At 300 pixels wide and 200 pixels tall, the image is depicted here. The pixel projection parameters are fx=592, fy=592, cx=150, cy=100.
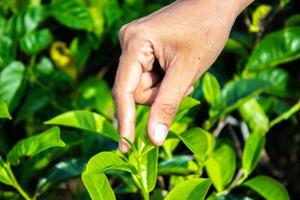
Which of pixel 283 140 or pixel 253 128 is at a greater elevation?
pixel 253 128

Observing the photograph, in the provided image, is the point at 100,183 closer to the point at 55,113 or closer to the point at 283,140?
the point at 55,113

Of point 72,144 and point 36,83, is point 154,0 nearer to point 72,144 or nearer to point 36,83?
point 36,83

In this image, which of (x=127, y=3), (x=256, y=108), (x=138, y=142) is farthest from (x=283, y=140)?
(x=138, y=142)

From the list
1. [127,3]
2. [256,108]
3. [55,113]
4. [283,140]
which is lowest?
[283,140]

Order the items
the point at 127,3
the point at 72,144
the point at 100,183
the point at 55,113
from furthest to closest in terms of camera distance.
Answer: the point at 127,3, the point at 55,113, the point at 72,144, the point at 100,183

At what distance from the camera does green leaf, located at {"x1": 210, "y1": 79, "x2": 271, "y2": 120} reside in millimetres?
1825

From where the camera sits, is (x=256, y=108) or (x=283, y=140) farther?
(x=283, y=140)

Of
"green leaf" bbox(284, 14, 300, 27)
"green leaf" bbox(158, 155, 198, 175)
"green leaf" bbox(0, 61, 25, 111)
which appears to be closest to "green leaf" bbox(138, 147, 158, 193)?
"green leaf" bbox(158, 155, 198, 175)

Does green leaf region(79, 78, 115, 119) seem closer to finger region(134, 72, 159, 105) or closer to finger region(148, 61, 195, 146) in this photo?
finger region(134, 72, 159, 105)

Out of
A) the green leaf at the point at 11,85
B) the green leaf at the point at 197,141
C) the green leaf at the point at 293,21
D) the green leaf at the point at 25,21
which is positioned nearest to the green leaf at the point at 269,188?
the green leaf at the point at 197,141

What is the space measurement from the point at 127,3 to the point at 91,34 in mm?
187

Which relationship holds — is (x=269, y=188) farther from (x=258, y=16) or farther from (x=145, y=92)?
(x=258, y=16)

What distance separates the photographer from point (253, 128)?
1872 millimetres

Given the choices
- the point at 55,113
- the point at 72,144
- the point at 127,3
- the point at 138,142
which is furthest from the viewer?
the point at 127,3
